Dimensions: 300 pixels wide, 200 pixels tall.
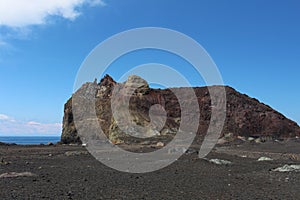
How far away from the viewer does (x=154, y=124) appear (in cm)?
4825

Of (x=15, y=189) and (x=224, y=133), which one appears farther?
(x=224, y=133)

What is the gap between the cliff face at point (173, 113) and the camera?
166 feet

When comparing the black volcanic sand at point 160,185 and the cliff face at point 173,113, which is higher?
the cliff face at point 173,113

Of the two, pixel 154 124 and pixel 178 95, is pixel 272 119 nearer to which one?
pixel 178 95

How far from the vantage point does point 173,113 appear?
5806cm

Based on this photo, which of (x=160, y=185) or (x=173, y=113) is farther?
→ (x=173, y=113)

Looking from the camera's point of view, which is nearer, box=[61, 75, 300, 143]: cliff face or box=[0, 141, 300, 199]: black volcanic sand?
box=[0, 141, 300, 199]: black volcanic sand

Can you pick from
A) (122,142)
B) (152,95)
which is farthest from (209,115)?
(122,142)

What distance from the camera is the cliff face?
50.6 meters

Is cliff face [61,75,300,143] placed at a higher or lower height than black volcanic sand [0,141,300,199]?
higher

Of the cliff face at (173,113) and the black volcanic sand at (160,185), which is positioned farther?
the cliff face at (173,113)

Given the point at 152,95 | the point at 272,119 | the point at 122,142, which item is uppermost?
the point at 152,95

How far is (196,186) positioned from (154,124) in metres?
36.6

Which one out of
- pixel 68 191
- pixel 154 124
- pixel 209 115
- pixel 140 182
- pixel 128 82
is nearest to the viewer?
pixel 68 191
